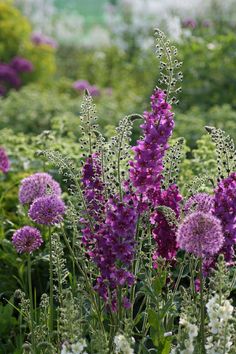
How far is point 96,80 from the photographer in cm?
1309

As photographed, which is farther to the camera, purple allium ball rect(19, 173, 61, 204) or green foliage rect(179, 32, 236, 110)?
green foliage rect(179, 32, 236, 110)

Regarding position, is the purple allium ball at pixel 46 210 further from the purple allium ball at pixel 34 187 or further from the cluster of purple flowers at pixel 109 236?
the purple allium ball at pixel 34 187

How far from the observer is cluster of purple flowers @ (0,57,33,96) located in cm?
1138

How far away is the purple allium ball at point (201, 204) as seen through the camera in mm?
2788

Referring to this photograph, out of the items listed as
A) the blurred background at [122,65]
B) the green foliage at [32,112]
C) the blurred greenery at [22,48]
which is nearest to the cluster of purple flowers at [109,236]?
the blurred background at [122,65]

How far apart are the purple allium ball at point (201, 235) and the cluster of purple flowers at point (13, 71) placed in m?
9.03

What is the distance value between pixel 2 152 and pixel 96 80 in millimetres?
8583

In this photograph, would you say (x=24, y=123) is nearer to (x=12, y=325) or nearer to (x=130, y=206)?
(x=12, y=325)

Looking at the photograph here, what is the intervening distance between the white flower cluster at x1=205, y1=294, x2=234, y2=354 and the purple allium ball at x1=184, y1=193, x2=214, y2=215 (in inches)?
14.5

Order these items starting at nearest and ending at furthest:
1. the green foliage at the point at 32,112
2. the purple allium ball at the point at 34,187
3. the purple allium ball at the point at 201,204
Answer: the purple allium ball at the point at 201,204 → the purple allium ball at the point at 34,187 → the green foliage at the point at 32,112

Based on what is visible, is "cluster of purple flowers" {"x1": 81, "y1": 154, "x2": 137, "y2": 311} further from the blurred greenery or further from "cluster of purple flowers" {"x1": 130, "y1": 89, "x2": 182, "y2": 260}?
the blurred greenery

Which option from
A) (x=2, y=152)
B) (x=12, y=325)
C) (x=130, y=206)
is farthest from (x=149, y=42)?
(x=130, y=206)

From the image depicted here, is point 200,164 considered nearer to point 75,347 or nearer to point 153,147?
point 153,147

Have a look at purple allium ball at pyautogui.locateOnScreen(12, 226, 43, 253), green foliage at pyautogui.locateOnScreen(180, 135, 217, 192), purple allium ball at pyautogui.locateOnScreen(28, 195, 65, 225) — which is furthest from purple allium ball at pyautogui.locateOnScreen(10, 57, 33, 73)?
→ purple allium ball at pyautogui.locateOnScreen(28, 195, 65, 225)
